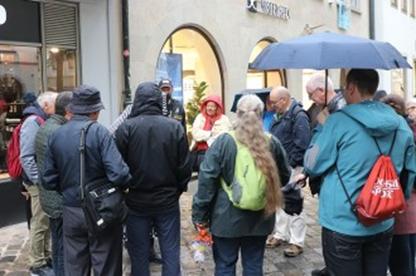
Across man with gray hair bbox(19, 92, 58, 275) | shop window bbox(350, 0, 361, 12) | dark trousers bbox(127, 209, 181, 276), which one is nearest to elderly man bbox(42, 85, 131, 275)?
dark trousers bbox(127, 209, 181, 276)

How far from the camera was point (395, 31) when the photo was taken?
2381 centimetres

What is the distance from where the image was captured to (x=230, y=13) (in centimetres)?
1259

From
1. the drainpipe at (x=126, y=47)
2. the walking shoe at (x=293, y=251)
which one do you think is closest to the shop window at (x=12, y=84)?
the drainpipe at (x=126, y=47)

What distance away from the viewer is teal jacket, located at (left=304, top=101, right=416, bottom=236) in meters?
3.45

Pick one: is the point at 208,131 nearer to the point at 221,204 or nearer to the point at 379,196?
the point at 221,204

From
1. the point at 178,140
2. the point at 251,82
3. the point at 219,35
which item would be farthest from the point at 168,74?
the point at 178,140

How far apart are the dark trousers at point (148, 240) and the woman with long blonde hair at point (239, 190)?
0.52m

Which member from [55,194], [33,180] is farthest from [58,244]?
[33,180]

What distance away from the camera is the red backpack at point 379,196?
11.1ft

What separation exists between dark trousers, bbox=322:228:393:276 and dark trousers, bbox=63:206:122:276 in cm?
163

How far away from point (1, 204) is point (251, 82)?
734 cm

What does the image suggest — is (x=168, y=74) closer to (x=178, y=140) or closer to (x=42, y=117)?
(x=42, y=117)

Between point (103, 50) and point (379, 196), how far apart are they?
270 inches

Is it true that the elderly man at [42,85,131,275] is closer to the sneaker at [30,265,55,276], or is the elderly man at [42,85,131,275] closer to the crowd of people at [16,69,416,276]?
the crowd of people at [16,69,416,276]
